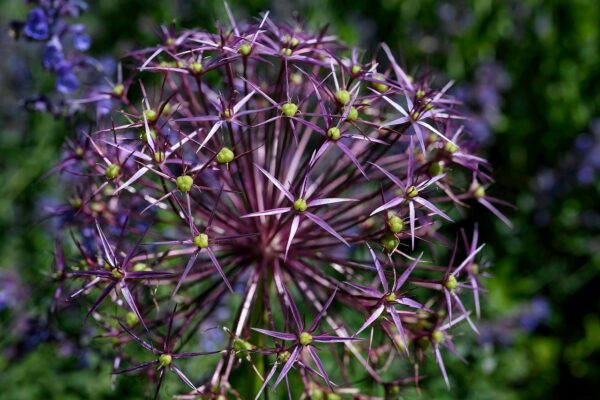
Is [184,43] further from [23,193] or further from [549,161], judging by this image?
[549,161]

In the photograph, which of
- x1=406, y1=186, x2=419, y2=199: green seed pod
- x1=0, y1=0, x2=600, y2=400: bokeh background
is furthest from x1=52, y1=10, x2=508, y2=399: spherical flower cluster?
x1=0, y1=0, x2=600, y2=400: bokeh background

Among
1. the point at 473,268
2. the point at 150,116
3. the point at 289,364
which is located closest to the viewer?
the point at 289,364

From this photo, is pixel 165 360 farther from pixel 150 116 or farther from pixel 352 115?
pixel 352 115

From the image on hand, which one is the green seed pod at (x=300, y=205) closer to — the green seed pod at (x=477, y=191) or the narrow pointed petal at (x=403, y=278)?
the narrow pointed petal at (x=403, y=278)

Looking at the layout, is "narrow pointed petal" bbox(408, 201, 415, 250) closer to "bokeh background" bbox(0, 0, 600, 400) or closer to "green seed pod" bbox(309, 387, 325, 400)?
"green seed pod" bbox(309, 387, 325, 400)

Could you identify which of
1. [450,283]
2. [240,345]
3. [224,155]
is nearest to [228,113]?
[224,155]

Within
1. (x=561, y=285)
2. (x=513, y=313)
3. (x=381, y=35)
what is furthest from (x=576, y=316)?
(x=381, y=35)
